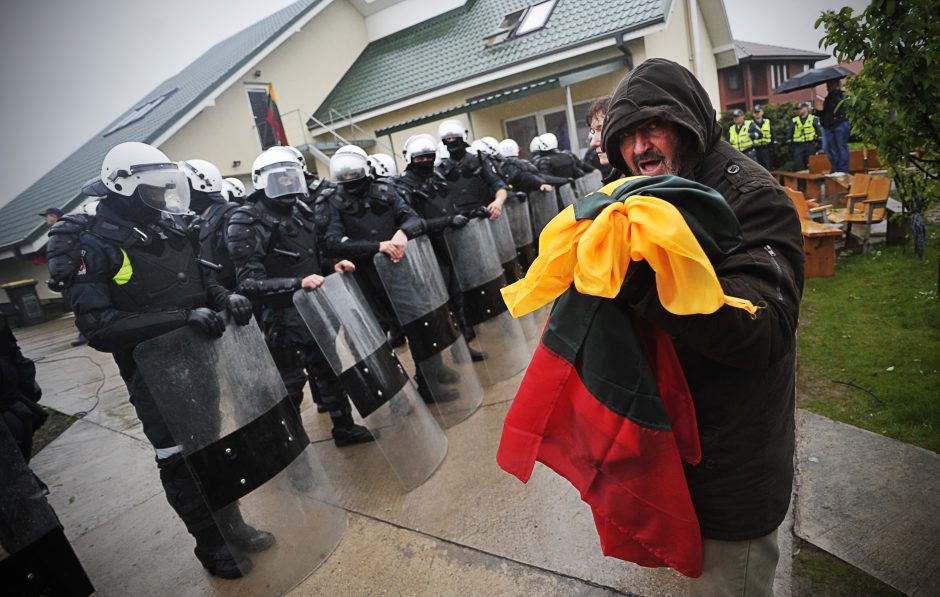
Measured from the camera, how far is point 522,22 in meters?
13.3

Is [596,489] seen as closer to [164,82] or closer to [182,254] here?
[182,254]

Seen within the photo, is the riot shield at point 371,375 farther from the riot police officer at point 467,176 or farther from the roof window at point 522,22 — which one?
the roof window at point 522,22

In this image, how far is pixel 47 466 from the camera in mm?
4555

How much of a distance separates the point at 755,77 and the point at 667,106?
3901 centimetres

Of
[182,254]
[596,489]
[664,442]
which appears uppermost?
[182,254]

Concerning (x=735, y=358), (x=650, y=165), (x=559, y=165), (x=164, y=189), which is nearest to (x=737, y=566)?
(x=735, y=358)

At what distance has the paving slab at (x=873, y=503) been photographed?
187 centimetres

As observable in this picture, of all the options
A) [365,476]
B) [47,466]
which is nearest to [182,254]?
[365,476]

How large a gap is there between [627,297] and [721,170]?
0.45m

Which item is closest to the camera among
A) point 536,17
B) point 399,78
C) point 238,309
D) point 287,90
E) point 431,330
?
point 238,309

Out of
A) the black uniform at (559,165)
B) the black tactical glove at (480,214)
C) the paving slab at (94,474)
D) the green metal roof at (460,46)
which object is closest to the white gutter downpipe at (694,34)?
the green metal roof at (460,46)

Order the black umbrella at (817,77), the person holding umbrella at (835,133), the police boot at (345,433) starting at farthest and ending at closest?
1. the black umbrella at (817,77)
2. the person holding umbrella at (835,133)
3. the police boot at (345,433)

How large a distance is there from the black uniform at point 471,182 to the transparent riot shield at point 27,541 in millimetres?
3976

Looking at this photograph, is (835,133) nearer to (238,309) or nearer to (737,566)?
(737,566)
